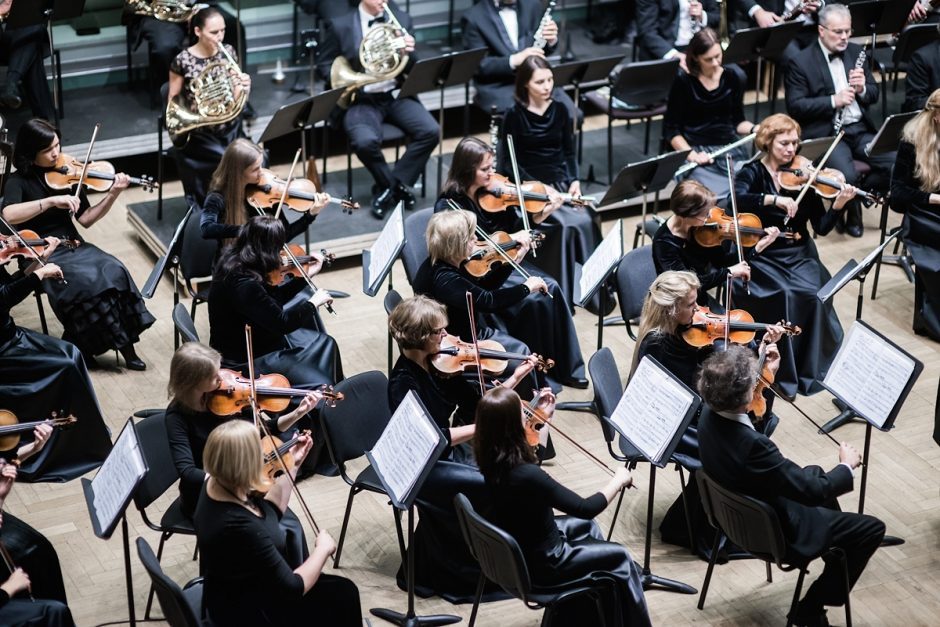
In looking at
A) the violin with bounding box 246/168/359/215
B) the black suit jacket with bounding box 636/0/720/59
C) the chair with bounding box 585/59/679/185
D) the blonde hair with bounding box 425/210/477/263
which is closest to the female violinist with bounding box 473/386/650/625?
the blonde hair with bounding box 425/210/477/263

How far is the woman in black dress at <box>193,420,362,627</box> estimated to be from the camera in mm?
3674

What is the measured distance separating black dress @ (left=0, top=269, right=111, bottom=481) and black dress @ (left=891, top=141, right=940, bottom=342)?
4204 mm

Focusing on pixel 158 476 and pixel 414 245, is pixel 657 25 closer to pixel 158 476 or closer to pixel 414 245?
pixel 414 245

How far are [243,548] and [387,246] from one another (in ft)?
7.17

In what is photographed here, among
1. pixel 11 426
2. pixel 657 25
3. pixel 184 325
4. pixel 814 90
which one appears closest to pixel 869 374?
pixel 184 325

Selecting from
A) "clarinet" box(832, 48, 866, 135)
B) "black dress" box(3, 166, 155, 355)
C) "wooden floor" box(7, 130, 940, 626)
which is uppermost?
"clarinet" box(832, 48, 866, 135)

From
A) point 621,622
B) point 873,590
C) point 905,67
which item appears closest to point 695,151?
point 905,67

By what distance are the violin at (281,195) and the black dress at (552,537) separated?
8.10 feet

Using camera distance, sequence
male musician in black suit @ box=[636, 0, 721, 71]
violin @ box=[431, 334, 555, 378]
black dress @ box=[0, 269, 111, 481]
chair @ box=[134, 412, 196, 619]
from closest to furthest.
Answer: chair @ box=[134, 412, 196, 619] → violin @ box=[431, 334, 555, 378] → black dress @ box=[0, 269, 111, 481] → male musician in black suit @ box=[636, 0, 721, 71]

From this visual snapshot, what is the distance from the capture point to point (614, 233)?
18.4 ft

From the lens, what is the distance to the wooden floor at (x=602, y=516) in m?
4.67

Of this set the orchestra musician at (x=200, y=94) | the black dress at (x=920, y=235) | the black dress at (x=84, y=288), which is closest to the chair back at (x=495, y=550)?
the black dress at (x=84, y=288)

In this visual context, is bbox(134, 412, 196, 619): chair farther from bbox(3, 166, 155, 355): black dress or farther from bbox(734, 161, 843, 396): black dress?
bbox(734, 161, 843, 396): black dress

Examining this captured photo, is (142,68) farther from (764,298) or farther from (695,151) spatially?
(764,298)
